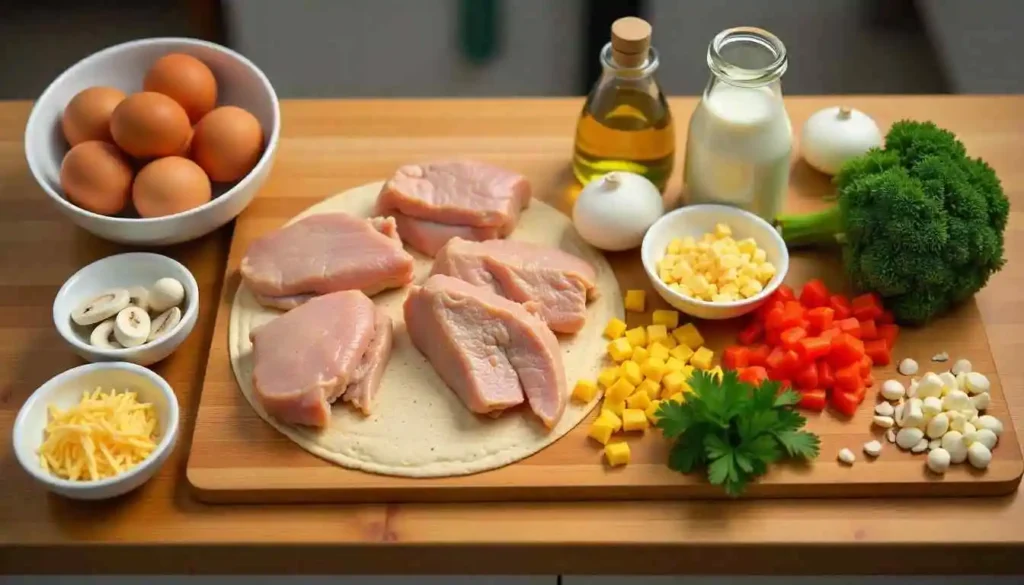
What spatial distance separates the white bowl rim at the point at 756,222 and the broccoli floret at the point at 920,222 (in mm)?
100

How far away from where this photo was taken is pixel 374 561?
1.41 metres

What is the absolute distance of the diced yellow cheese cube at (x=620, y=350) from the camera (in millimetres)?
1552

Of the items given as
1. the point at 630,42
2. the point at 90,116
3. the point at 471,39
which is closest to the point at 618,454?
the point at 630,42

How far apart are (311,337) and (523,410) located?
31cm

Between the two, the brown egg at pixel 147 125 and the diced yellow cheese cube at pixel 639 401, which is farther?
the brown egg at pixel 147 125

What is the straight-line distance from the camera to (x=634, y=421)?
4.80ft

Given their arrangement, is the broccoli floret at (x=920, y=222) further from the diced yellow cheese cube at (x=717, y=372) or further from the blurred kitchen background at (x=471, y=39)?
the blurred kitchen background at (x=471, y=39)

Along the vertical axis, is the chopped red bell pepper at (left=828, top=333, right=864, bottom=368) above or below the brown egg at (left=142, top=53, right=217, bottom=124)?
below

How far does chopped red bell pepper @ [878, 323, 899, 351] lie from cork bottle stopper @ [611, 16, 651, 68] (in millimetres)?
527

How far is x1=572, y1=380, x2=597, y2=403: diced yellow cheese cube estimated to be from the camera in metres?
1.50

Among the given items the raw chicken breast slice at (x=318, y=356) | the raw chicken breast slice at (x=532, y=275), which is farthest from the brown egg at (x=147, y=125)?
the raw chicken breast slice at (x=532, y=275)

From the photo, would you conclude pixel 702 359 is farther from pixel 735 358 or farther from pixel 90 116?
pixel 90 116

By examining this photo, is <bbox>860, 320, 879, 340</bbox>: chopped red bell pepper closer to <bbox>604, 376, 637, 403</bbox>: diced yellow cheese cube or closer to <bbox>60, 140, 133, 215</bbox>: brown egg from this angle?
<bbox>604, 376, 637, 403</bbox>: diced yellow cheese cube

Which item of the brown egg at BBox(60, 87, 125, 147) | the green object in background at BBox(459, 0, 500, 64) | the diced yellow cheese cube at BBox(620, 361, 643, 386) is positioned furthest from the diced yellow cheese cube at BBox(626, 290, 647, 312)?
the green object in background at BBox(459, 0, 500, 64)
